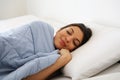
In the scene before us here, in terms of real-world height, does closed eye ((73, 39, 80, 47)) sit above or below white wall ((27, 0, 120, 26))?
below

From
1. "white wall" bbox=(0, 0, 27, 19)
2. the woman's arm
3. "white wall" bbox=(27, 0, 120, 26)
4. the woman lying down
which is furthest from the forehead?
"white wall" bbox=(0, 0, 27, 19)

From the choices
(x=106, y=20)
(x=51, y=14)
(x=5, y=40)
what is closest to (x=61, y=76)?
(x=5, y=40)

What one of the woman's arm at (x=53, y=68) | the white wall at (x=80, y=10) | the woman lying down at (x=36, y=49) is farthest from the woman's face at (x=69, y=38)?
the white wall at (x=80, y=10)

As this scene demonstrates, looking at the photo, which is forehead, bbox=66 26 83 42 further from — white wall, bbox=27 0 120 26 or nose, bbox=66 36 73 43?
white wall, bbox=27 0 120 26

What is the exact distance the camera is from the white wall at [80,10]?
1456mm

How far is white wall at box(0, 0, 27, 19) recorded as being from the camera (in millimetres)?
2357

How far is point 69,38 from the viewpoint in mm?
1275

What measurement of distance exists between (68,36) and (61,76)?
0.28 meters

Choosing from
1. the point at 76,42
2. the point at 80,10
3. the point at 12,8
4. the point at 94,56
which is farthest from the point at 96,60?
the point at 12,8

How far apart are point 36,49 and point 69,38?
23 cm

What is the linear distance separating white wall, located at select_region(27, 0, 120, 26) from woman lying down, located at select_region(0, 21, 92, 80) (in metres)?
0.26

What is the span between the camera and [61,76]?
1.16 metres

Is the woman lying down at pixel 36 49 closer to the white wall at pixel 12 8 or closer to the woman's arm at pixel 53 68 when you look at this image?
the woman's arm at pixel 53 68

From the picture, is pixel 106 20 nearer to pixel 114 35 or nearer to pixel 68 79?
pixel 114 35
